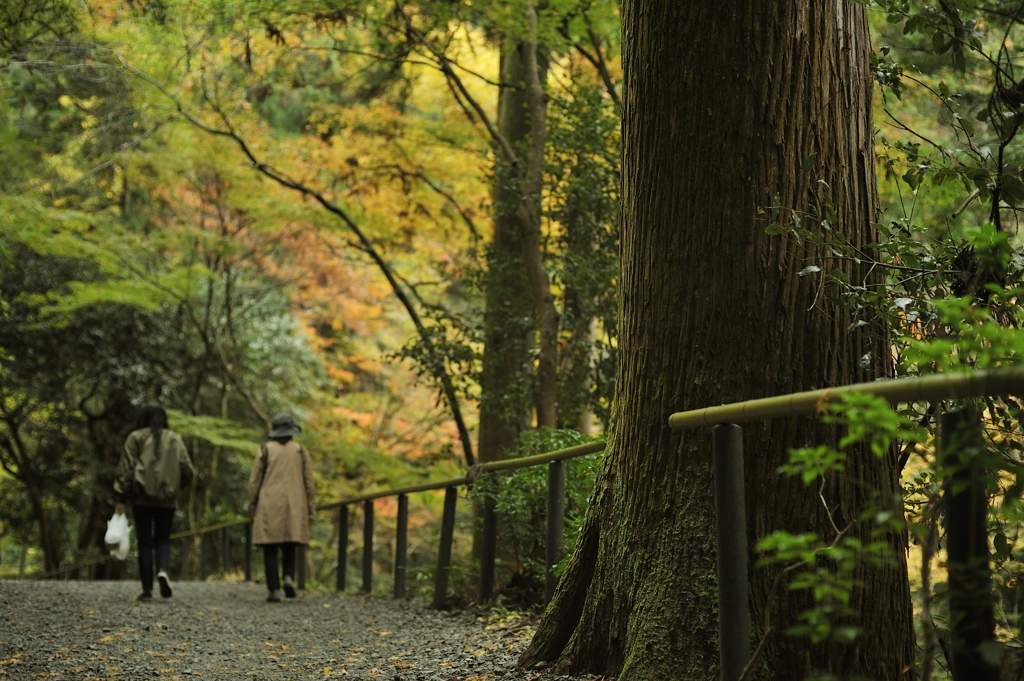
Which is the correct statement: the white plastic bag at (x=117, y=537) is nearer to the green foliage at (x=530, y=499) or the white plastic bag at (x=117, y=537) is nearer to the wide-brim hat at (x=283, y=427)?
the wide-brim hat at (x=283, y=427)

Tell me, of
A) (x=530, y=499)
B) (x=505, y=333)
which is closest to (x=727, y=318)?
(x=530, y=499)

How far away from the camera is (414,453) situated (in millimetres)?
18250

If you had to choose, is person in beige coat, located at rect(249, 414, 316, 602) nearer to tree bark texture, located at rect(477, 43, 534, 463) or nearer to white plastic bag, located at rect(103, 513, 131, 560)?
white plastic bag, located at rect(103, 513, 131, 560)

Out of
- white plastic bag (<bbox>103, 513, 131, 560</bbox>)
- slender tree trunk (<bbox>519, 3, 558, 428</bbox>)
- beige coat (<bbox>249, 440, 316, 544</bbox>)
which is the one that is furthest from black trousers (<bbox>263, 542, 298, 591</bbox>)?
slender tree trunk (<bbox>519, 3, 558, 428</bbox>)

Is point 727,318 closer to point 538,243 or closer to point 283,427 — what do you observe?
point 538,243

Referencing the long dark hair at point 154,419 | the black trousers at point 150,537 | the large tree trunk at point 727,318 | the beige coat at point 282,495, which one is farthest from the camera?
the beige coat at point 282,495

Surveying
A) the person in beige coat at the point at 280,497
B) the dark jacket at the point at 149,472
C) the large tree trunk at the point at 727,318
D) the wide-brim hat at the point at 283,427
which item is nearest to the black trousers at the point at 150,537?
the dark jacket at the point at 149,472

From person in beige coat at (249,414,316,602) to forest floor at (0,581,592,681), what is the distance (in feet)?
1.94

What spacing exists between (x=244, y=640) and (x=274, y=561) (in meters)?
3.26

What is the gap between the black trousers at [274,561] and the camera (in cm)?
913

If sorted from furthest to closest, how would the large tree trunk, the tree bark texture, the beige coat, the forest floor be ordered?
1. the tree bark texture
2. the beige coat
3. the forest floor
4. the large tree trunk

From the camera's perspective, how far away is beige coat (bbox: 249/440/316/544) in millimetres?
8922

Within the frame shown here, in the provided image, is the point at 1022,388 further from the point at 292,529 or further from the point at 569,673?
the point at 292,529

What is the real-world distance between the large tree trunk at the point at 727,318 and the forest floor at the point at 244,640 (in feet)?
2.49
